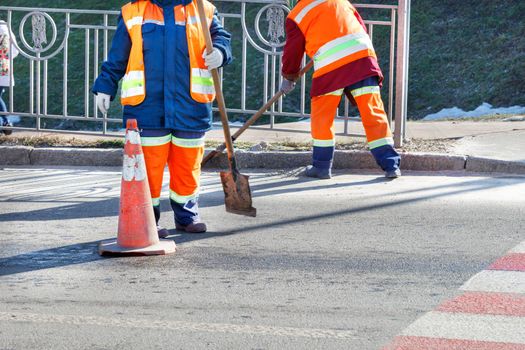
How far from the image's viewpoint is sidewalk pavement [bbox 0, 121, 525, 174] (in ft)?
30.9

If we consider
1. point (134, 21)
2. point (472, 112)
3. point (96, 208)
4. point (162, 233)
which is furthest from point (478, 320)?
point (472, 112)

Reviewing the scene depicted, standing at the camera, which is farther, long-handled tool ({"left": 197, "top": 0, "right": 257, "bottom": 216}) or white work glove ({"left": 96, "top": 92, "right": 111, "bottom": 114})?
long-handled tool ({"left": 197, "top": 0, "right": 257, "bottom": 216})

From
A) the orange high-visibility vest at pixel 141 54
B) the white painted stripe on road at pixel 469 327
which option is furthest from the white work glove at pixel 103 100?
the white painted stripe on road at pixel 469 327

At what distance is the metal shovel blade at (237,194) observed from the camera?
6.89m

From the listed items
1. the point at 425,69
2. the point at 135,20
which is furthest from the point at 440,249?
the point at 425,69

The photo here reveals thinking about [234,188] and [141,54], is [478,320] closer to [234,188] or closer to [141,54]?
[234,188]

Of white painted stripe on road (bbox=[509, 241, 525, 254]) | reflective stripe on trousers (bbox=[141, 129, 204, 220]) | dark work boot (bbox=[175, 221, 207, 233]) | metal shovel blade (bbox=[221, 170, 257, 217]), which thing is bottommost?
white painted stripe on road (bbox=[509, 241, 525, 254])

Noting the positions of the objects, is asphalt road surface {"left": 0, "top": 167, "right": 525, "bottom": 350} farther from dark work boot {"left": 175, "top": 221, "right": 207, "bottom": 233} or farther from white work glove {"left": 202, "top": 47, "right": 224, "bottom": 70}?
white work glove {"left": 202, "top": 47, "right": 224, "bottom": 70}

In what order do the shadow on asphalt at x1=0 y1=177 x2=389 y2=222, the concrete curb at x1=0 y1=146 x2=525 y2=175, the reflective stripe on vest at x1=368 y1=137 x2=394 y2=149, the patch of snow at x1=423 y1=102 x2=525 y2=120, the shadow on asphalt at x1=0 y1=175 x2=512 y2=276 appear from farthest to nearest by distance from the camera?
the patch of snow at x1=423 y1=102 x2=525 y2=120
the concrete curb at x1=0 y1=146 x2=525 y2=175
the reflective stripe on vest at x1=368 y1=137 x2=394 y2=149
the shadow on asphalt at x1=0 y1=177 x2=389 y2=222
the shadow on asphalt at x1=0 y1=175 x2=512 y2=276

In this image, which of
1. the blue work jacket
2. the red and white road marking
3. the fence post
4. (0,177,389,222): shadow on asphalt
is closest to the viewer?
the red and white road marking

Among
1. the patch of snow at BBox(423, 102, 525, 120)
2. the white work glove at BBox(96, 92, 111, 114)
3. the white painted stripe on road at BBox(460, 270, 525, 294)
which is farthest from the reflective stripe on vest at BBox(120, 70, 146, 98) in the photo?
the patch of snow at BBox(423, 102, 525, 120)

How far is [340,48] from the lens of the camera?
28.6ft

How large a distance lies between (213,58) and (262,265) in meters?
1.35

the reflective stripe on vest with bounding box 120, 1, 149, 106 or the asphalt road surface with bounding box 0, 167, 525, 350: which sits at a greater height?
the reflective stripe on vest with bounding box 120, 1, 149, 106
